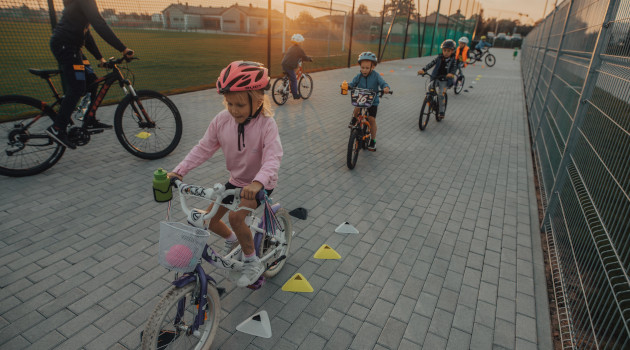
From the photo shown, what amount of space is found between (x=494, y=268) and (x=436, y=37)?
3348 cm

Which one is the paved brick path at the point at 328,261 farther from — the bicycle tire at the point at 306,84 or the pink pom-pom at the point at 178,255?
the bicycle tire at the point at 306,84

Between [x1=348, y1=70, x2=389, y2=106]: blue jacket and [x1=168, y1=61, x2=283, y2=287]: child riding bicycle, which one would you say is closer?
[x1=168, y1=61, x2=283, y2=287]: child riding bicycle

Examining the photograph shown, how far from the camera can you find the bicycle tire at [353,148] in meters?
5.46

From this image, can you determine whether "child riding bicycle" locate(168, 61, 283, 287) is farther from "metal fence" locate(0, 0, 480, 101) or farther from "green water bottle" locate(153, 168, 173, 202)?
"metal fence" locate(0, 0, 480, 101)

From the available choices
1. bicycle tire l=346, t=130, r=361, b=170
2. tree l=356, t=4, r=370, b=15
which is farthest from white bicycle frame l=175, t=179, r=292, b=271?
tree l=356, t=4, r=370, b=15

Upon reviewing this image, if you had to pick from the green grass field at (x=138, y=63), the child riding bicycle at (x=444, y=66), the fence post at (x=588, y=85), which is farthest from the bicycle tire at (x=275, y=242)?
the green grass field at (x=138, y=63)

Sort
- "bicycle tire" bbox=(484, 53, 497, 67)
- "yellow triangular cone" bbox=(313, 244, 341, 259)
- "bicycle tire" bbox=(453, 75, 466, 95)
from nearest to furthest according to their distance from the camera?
"yellow triangular cone" bbox=(313, 244, 341, 259) < "bicycle tire" bbox=(453, 75, 466, 95) < "bicycle tire" bbox=(484, 53, 497, 67)

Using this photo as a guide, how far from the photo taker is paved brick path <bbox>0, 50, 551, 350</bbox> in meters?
2.63

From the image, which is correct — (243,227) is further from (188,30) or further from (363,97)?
(188,30)

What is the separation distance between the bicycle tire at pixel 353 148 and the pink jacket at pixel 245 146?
3032mm

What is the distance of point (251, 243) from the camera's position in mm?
2646

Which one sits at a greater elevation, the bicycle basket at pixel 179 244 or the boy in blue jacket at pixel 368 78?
the boy in blue jacket at pixel 368 78

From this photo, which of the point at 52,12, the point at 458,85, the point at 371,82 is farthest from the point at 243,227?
the point at 458,85

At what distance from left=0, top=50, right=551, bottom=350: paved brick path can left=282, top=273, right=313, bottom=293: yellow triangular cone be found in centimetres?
7
